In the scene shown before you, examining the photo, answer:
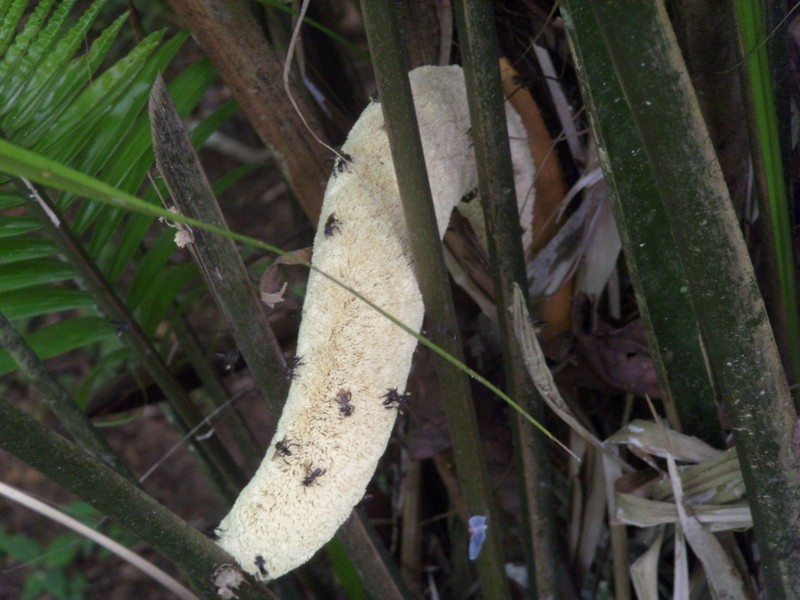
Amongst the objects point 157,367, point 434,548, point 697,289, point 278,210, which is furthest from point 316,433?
point 278,210

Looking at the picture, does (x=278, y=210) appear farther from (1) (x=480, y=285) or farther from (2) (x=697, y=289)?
(2) (x=697, y=289)

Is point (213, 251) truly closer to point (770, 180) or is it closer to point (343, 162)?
point (343, 162)

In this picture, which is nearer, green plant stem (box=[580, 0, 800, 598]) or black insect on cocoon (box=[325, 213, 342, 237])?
green plant stem (box=[580, 0, 800, 598])

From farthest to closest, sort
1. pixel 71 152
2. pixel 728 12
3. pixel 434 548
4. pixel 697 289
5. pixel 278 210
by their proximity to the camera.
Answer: pixel 278 210 → pixel 434 548 → pixel 71 152 → pixel 728 12 → pixel 697 289

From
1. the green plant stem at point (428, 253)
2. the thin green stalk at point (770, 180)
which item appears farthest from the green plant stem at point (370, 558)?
the thin green stalk at point (770, 180)

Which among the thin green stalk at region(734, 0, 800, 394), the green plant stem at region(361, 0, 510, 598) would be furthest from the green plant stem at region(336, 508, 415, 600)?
the thin green stalk at region(734, 0, 800, 394)

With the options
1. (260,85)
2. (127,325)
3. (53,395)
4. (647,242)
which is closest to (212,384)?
(127,325)

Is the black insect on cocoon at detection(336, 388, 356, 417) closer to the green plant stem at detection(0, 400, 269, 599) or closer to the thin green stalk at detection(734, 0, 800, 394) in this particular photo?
the green plant stem at detection(0, 400, 269, 599)
